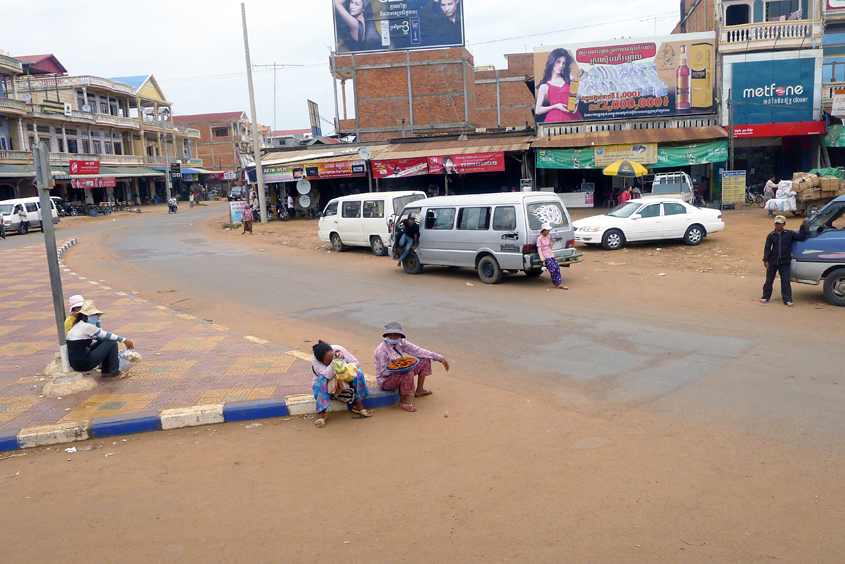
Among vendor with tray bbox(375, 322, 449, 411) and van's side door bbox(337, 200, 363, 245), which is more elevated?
van's side door bbox(337, 200, 363, 245)

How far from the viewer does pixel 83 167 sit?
44.6 metres

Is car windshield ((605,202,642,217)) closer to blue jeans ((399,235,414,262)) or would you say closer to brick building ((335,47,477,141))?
blue jeans ((399,235,414,262))

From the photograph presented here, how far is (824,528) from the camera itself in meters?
3.81

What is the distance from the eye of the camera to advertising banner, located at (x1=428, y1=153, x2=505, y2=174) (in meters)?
27.9

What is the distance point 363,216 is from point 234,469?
14459 millimetres

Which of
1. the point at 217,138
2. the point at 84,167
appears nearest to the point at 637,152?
the point at 84,167

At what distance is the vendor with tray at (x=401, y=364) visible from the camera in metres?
6.26

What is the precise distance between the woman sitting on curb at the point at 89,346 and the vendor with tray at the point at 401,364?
9.62ft

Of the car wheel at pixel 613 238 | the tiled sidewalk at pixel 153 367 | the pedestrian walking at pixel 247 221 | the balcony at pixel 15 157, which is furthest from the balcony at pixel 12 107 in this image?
the car wheel at pixel 613 238

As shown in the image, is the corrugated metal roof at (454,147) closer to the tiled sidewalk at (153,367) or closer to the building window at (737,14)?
the building window at (737,14)

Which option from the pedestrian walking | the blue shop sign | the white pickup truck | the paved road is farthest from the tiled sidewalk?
the blue shop sign

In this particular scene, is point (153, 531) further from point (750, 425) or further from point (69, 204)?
point (69, 204)

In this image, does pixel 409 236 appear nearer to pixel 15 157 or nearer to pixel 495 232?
pixel 495 232

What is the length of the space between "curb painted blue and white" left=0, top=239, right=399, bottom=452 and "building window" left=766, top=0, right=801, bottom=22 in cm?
2988
